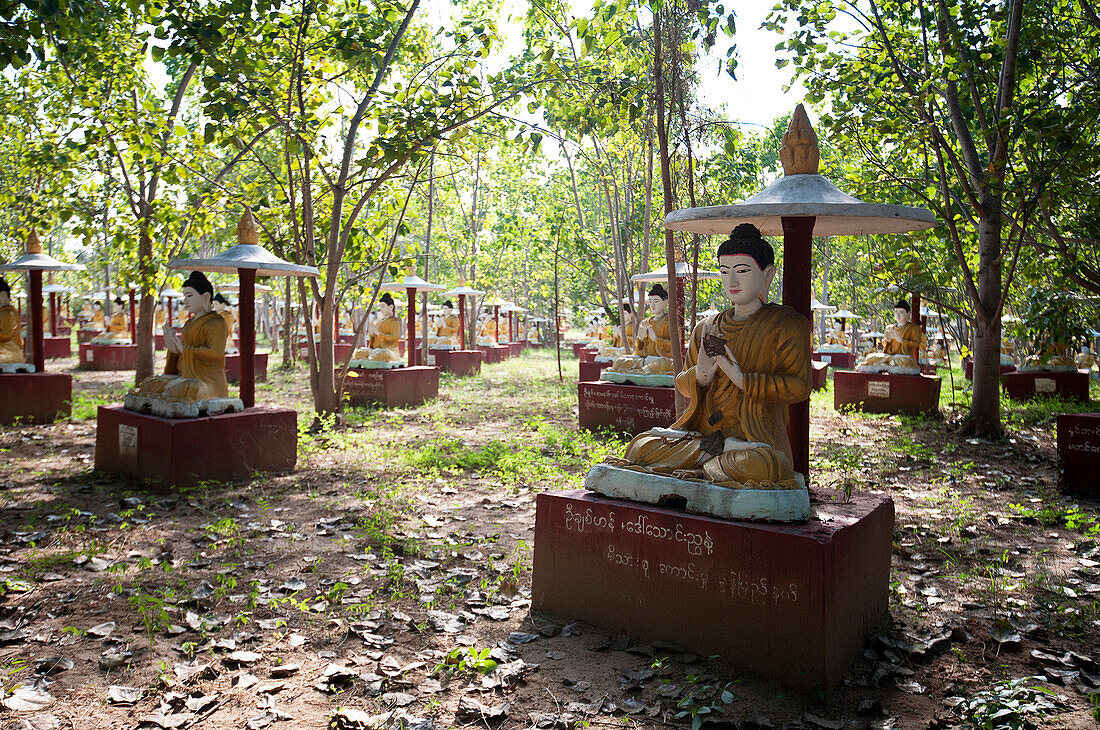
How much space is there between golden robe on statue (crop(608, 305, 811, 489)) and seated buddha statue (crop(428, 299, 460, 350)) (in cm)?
1791

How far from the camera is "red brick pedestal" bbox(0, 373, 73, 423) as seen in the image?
1111 cm

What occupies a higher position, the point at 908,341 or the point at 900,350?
the point at 908,341

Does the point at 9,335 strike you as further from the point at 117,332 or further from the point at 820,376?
the point at 820,376

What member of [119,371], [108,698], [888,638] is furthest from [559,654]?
[119,371]

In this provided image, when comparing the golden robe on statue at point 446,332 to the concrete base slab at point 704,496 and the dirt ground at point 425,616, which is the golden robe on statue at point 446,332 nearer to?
the dirt ground at point 425,616

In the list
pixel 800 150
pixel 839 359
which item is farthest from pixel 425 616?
pixel 839 359

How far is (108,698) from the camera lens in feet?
11.8

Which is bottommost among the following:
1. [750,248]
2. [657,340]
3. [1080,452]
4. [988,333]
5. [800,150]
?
[1080,452]

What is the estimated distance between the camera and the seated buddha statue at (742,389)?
13.9 ft

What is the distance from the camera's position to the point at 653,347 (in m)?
11.8

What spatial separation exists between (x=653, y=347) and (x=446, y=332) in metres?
13.7

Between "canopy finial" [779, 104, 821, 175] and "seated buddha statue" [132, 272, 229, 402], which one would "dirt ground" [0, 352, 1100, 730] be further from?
"canopy finial" [779, 104, 821, 175]

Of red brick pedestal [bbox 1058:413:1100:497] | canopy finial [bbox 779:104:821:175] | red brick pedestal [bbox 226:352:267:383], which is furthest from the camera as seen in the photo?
red brick pedestal [bbox 226:352:267:383]

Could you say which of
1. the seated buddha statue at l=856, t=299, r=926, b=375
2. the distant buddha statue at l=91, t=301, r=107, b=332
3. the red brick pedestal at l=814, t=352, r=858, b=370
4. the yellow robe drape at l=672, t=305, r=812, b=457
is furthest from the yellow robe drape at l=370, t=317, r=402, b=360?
the distant buddha statue at l=91, t=301, r=107, b=332
